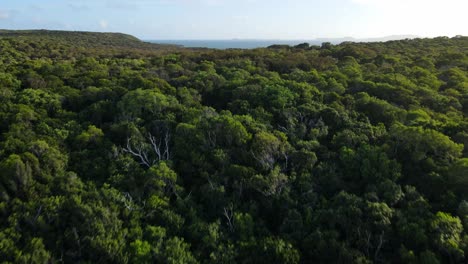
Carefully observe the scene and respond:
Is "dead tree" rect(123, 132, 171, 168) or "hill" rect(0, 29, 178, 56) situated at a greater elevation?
"hill" rect(0, 29, 178, 56)

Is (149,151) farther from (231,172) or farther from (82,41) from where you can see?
(82,41)

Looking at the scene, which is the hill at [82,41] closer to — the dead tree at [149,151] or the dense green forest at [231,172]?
the dense green forest at [231,172]

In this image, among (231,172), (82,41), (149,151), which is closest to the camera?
(231,172)

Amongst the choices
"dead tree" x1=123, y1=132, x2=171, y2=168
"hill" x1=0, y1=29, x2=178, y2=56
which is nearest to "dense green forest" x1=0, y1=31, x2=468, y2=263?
"dead tree" x1=123, y1=132, x2=171, y2=168

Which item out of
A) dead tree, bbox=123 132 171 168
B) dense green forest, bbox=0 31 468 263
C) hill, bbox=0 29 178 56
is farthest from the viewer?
hill, bbox=0 29 178 56

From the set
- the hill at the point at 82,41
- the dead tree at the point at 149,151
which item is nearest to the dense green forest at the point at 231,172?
the dead tree at the point at 149,151

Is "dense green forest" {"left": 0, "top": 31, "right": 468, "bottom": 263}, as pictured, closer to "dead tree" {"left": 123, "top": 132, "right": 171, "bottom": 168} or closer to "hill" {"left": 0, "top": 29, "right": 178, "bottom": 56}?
"dead tree" {"left": 123, "top": 132, "right": 171, "bottom": 168}

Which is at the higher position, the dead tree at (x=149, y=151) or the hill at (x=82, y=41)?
the hill at (x=82, y=41)

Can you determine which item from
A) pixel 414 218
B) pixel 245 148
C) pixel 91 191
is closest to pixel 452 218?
pixel 414 218

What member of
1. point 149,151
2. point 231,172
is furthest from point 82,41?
point 231,172
